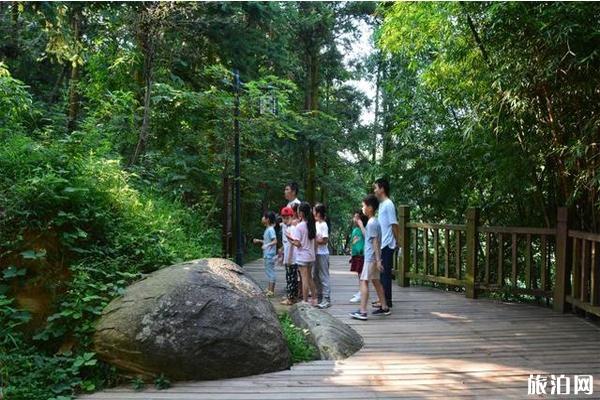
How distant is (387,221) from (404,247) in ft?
7.56

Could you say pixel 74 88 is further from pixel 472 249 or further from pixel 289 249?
pixel 472 249

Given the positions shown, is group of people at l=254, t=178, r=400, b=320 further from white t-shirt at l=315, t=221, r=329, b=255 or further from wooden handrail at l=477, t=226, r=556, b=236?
wooden handrail at l=477, t=226, r=556, b=236

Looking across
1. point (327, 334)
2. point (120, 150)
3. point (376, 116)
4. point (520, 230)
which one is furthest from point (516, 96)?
point (376, 116)

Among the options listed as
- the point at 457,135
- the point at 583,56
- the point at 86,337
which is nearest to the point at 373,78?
the point at 457,135

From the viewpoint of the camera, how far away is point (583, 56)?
4250mm

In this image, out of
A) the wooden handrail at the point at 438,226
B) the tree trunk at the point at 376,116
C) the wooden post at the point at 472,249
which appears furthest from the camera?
the tree trunk at the point at 376,116

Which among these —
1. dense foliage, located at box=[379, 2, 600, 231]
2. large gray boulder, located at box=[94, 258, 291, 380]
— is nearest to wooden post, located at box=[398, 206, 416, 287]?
dense foliage, located at box=[379, 2, 600, 231]

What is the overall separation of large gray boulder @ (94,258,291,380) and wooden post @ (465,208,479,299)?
136 inches

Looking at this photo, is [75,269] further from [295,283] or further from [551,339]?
[551,339]

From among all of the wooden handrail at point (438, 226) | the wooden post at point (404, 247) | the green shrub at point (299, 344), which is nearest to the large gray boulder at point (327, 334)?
the green shrub at point (299, 344)

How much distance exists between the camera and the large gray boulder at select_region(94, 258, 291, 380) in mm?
3574

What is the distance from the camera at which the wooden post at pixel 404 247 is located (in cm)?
765

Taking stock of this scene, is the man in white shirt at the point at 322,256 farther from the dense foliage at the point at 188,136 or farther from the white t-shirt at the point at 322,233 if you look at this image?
the dense foliage at the point at 188,136

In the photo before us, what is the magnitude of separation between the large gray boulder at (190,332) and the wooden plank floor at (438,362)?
131mm
